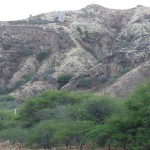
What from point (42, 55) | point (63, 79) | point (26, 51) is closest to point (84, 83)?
point (63, 79)

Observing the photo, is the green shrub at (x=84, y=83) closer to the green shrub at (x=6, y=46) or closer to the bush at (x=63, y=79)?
the bush at (x=63, y=79)

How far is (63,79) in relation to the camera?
8731 centimetres

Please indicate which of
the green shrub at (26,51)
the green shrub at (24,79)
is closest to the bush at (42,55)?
the green shrub at (26,51)

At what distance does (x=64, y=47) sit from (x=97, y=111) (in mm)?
53190

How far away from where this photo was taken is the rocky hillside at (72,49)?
271 ft

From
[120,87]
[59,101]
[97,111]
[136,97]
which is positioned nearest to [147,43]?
[120,87]

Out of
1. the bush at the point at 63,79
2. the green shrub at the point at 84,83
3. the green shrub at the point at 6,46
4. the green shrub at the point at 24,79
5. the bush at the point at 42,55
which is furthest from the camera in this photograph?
the green shrub at the point at 6,46

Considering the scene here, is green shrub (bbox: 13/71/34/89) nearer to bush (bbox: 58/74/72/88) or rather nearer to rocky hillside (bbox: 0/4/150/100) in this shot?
rocky hillside (bbox: 0/4/150/100)

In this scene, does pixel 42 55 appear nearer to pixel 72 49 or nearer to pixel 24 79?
pixel 72 49

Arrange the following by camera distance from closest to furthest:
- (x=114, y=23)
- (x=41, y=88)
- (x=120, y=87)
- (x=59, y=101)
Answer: (x=59, y=101)
(x=120, y=87)
(x=41, y=88)
(x=114, y=23)

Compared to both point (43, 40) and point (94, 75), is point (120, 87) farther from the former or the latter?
point (43, 40)

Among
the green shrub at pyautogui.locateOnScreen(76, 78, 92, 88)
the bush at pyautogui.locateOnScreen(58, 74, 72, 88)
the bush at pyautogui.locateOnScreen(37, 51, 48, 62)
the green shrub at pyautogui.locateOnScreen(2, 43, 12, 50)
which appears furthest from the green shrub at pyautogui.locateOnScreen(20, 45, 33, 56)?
the green shrub at pyautogui.locateOnScreen(76, 78, 92, 88)

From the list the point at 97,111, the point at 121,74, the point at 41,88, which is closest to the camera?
the point at 97,111

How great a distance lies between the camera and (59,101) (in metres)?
59.5
